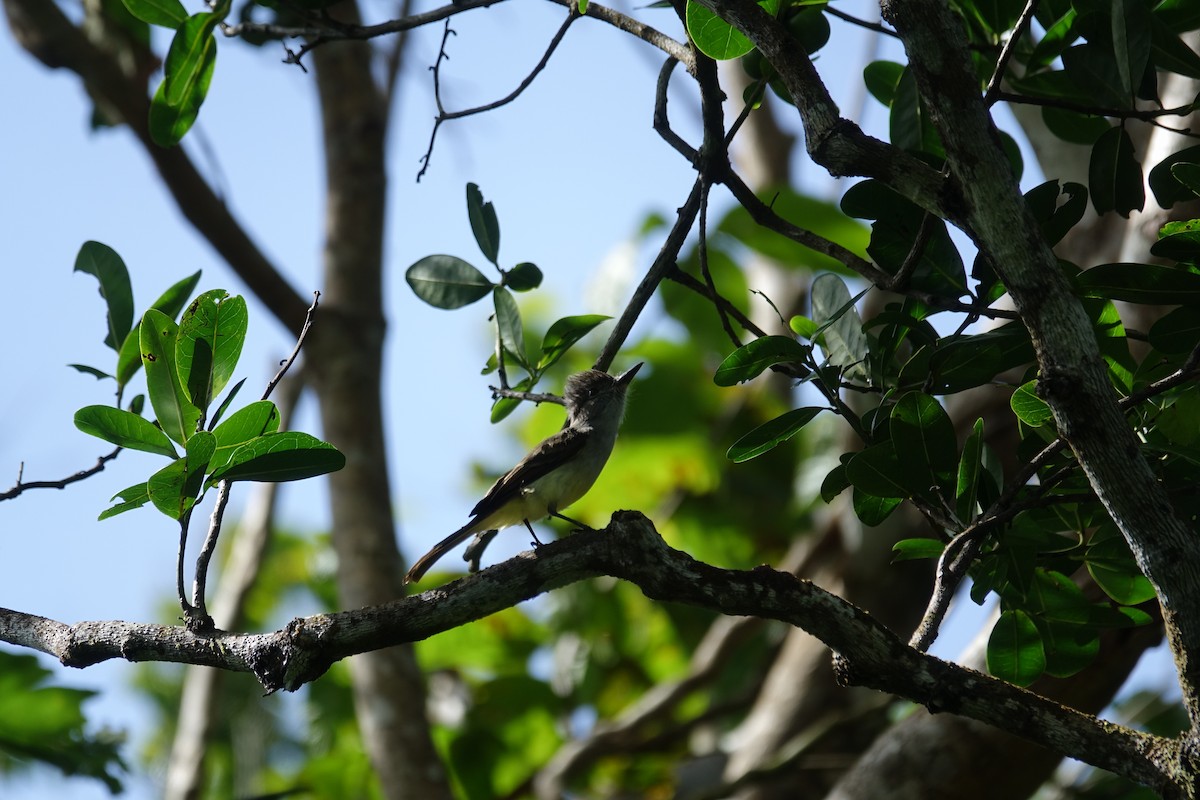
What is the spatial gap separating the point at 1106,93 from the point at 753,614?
1.49 metres

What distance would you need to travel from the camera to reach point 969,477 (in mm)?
2305

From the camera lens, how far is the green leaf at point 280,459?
2.13 meters

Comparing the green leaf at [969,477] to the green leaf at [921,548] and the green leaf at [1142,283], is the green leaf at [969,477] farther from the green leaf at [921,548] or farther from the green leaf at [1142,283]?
the green leaf at [1142,283]

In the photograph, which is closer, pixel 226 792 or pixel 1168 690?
pixel 1168 690

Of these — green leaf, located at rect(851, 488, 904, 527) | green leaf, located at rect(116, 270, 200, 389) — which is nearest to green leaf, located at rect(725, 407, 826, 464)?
green leaf, located at rect(851, 488, 904, 527)

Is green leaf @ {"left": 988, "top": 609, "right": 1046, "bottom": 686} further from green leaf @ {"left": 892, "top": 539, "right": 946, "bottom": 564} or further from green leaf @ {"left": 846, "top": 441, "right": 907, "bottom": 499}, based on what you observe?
green leaf @ {"left": 846, "top": 441, "right": 907, "bottom": 499}

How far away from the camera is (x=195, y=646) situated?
2201mm

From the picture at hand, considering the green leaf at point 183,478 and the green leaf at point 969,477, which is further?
the green leaf at point 969,477

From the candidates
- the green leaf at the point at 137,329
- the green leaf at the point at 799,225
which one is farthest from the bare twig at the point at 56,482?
the green leaf at the point at 799,225

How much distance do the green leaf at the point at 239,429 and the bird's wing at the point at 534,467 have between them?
4.64ft

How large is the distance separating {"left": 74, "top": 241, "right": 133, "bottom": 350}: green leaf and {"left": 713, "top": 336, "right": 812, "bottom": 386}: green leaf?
1.57 metres

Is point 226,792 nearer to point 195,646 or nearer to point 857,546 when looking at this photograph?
point 857,546

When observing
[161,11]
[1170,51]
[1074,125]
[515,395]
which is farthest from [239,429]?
[1074,125]

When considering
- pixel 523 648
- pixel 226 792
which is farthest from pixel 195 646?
Result: pixel 226 792
